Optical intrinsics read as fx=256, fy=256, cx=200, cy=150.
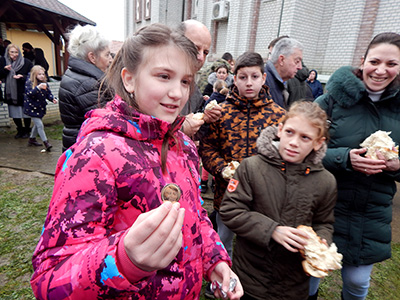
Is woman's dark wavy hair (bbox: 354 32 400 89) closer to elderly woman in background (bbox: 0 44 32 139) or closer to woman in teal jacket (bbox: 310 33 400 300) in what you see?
woman in teal jacket (bbox: 310 33 400 300)

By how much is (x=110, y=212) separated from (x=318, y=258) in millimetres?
1301

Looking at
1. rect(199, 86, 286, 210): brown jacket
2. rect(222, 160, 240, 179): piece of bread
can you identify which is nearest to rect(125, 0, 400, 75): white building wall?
rect(199, 86, 286, 210): brown jacket

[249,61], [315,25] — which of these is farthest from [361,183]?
[315,25]

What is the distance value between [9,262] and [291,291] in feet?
9.40

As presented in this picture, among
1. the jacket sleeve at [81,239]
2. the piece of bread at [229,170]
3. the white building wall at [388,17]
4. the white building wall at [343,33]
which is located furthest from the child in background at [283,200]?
the white building wall at [343,33]

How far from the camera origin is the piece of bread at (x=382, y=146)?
1806 mm

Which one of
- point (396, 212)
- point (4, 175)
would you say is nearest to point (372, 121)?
point (396, 212)

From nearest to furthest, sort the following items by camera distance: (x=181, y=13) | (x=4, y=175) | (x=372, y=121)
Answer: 1. (x=372, y=121)
2. (x=4, y=175)
3. (x=181, y=13)

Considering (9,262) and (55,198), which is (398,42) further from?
(9,262)

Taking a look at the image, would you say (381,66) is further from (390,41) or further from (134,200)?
(134,200)

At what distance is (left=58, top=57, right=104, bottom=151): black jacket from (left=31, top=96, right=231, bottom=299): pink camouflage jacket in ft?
5.40

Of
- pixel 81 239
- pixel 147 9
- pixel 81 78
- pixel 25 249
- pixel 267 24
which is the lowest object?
pixel 25 249

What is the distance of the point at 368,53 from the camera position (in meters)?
2.06

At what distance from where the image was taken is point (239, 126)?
2.50 m
